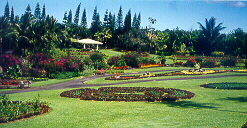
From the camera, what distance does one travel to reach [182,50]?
215 ft

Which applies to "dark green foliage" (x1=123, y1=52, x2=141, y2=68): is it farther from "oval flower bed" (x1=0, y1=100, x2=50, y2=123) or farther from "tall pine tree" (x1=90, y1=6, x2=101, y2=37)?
"tall pine tree" (x1=90, y1=6, x2=101, y2=37)

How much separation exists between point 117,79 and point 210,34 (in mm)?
40442

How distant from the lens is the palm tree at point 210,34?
6081cm

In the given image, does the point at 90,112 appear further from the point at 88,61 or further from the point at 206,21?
the point at 206,21

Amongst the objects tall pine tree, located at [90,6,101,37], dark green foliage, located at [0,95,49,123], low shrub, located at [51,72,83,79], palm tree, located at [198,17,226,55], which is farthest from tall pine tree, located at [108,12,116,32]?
dark green foliage, located at [0,95,49,123]

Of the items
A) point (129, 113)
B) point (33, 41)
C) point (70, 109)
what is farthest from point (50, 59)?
point (129, 113)

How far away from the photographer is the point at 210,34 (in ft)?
201

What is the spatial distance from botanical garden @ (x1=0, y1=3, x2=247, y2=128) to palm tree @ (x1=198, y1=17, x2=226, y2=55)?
8.6 inches

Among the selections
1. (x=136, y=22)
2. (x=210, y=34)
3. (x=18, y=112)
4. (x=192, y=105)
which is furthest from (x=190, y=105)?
(x=136, y=22)

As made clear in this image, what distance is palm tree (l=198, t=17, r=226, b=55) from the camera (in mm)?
60812

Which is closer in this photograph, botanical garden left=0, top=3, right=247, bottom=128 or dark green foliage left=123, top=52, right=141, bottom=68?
botanical garden left=0, top=3, right=247, bottom=128

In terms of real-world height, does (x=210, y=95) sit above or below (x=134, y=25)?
below

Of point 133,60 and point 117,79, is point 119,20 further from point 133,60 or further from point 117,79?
point 117,79

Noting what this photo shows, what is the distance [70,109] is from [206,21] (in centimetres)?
5631
